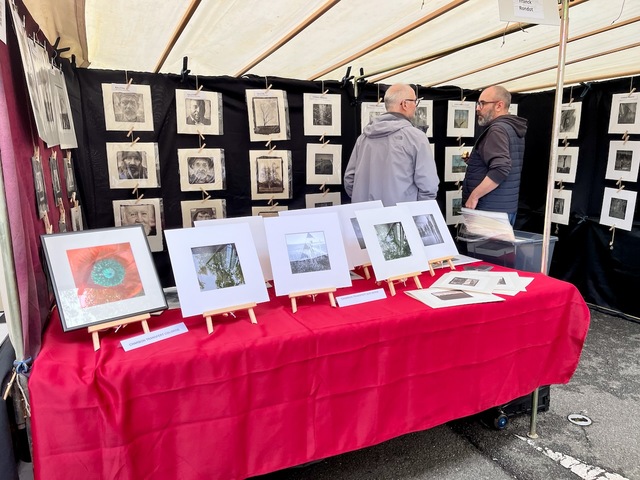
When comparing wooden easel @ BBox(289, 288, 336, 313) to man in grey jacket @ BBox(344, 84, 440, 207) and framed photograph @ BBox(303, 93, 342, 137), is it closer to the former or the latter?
man in grey jacket @ BBox(344, 84, 440, 207)

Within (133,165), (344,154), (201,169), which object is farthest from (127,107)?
(344,154)

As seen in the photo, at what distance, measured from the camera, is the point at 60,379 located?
1.00 meters

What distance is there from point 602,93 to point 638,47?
1016 mm

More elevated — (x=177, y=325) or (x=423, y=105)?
(x=423, y=105)

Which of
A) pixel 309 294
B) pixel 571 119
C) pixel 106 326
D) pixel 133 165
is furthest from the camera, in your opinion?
pixel 571 119

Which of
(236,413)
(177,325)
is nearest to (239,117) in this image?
(177,325)

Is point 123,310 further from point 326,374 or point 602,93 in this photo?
point 602,93

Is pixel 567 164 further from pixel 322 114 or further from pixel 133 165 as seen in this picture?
pixel 133 165

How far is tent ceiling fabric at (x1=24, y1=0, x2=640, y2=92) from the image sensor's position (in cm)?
176

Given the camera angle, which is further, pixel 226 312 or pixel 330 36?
pixel 330 36

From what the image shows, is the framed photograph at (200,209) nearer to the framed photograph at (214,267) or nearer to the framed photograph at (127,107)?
the framed photograph at (127,107)

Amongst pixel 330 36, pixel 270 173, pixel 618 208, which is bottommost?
pixel 618 208

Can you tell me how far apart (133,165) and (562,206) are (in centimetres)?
346

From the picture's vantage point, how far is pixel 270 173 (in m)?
2.90
